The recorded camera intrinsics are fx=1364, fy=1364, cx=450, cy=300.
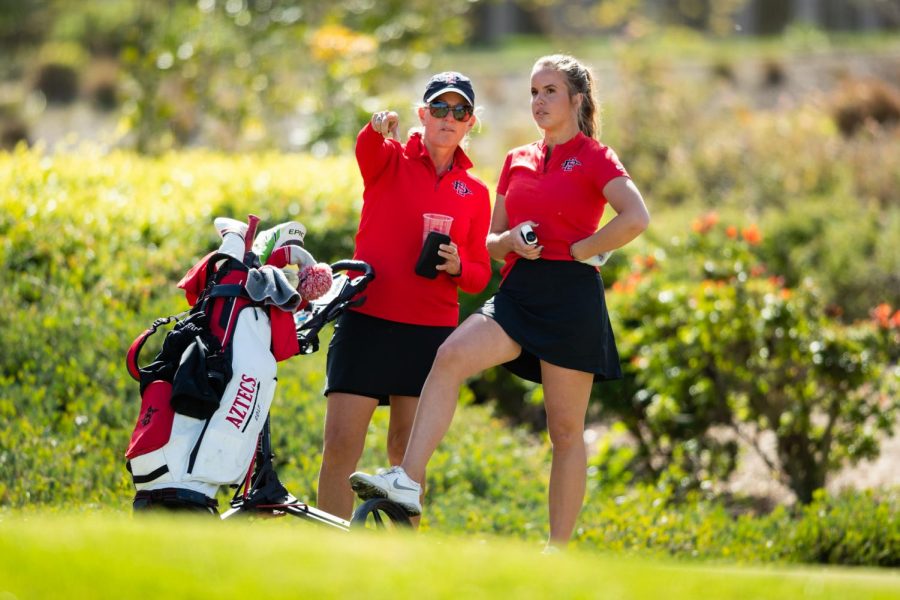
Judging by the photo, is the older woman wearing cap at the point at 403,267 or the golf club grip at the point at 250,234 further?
the older woman wearing cap at the point at 403,267

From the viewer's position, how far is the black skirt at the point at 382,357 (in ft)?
17.5

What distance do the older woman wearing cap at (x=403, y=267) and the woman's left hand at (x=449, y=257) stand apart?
2 centimetres

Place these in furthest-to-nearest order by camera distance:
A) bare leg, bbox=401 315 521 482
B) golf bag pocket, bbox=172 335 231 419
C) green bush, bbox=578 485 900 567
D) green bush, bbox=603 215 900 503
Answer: green bush, bbox=603 215 900 503 < green bush, bbox=578 485 900 567 < bare leg, bbox=401 315 521 482 < golf bag pocket, bbox=172 335 231 419

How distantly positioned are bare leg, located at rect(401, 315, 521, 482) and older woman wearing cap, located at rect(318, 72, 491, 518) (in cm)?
25

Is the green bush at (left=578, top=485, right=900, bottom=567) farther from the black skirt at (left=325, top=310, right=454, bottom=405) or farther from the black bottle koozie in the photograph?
the black bottle koozie

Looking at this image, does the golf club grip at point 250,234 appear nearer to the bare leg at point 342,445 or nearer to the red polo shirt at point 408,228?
the red polo shirt at point 408,228

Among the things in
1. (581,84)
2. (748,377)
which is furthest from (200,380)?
(748,377)

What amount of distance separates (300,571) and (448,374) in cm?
173

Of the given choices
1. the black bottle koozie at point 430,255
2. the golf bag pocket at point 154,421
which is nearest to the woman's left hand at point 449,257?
the black bottle koozie at point 430,255

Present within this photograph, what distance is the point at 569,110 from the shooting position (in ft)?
17.6

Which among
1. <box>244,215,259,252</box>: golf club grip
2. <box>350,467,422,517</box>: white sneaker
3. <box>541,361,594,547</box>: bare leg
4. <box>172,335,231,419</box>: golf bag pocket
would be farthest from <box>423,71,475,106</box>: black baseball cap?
<box>350,467,422,517</box>: white sneaker

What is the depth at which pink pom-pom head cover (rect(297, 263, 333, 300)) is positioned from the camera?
5.16m

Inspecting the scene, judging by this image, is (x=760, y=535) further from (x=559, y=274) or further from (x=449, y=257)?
(x=449, y=257)

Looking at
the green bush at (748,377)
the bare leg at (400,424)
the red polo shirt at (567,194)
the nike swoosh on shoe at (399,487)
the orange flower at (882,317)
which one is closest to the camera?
the nike swoosh on shoe at (399,487)
